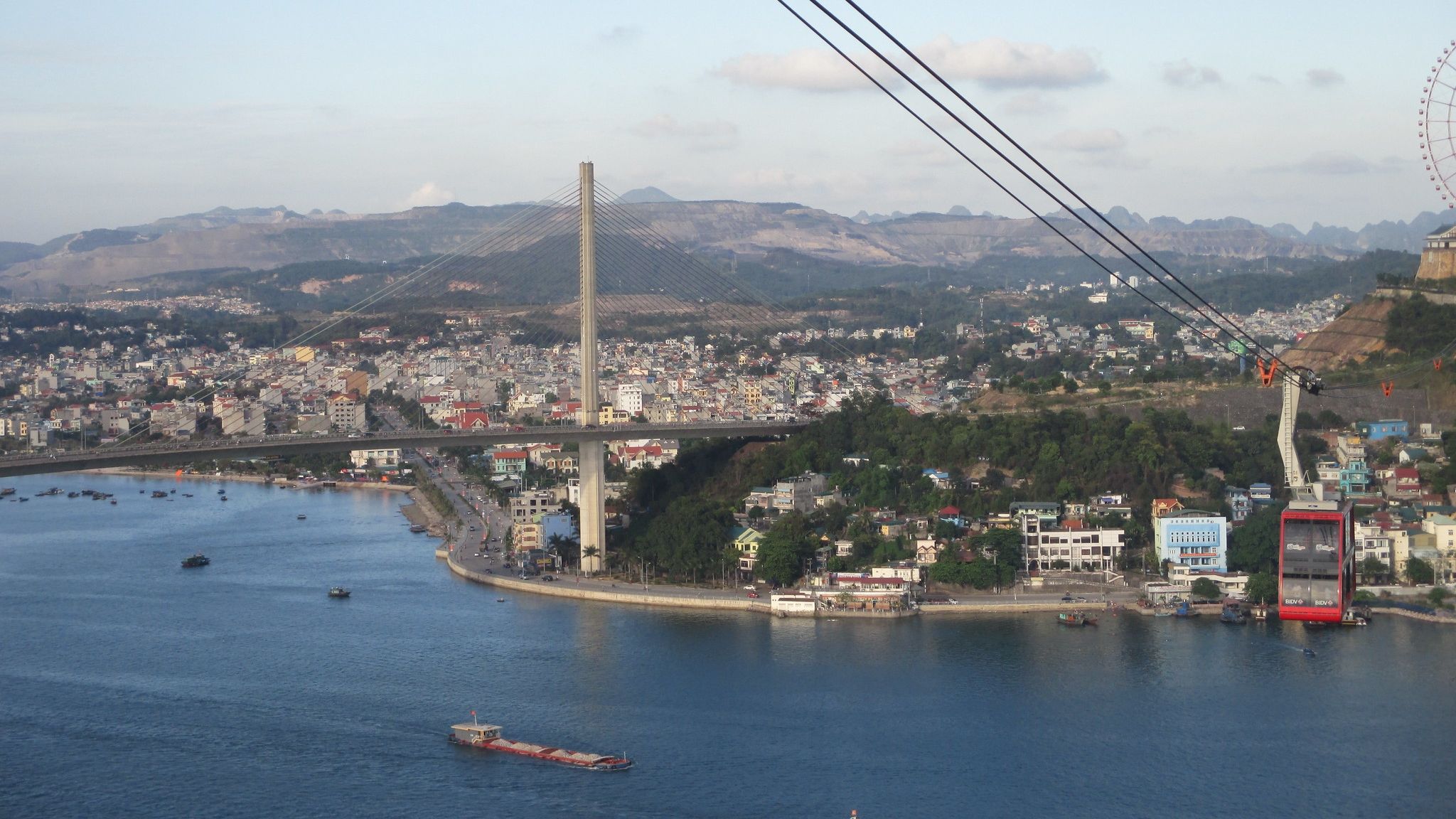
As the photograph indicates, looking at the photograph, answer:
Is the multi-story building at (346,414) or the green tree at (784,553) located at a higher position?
the multi-story building at (346,414)

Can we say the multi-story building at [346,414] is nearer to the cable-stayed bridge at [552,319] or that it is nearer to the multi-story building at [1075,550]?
the cable-stayed bridge at [552,319]

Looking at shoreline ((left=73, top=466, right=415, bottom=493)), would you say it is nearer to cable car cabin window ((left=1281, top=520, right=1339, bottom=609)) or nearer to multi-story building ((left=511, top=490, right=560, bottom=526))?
multi-story building ((left=511, top=490, right=560, bottom=526))

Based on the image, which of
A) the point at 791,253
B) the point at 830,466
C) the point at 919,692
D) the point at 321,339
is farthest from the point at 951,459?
the point at 791,253

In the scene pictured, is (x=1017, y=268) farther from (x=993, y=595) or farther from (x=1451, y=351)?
(x=993, y=595)

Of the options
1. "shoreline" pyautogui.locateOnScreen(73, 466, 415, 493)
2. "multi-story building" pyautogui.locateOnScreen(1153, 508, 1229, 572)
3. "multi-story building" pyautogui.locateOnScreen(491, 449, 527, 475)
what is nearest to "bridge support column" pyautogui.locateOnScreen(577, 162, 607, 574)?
"multi-story building" pyautogui.locateOnScreen(1153, 508, 1229, 572)

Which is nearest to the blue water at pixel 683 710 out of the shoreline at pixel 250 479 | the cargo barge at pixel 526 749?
the cargo barge at pixel 526 749
